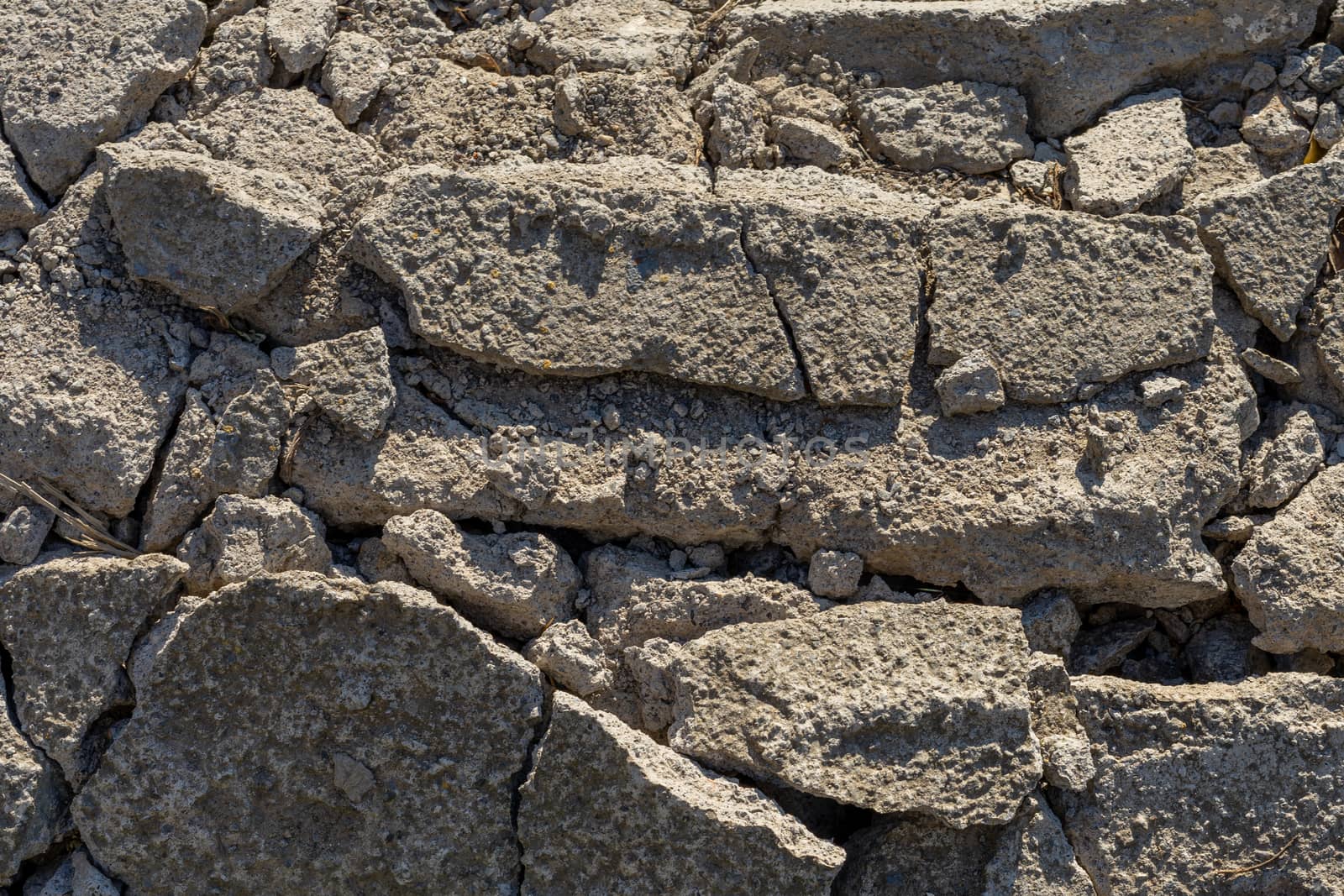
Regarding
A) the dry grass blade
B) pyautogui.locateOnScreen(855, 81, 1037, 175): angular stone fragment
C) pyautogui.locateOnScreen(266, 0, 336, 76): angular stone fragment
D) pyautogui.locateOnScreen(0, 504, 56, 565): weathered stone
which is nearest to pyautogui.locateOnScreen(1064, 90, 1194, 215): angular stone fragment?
pyautogui.locateOnScreen(855, 81, 1037, 175): angular stone fragment

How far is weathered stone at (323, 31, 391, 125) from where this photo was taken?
103 inches

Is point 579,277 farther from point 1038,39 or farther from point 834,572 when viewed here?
point 1038,39

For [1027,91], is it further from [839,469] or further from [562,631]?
[562,631]

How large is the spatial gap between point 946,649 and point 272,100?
68.4 inches

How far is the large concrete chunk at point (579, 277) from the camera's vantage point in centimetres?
246

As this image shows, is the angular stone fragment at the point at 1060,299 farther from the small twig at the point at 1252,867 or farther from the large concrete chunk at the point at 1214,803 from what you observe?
the small twig at the point at 1252,867

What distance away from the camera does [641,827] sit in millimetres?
2373

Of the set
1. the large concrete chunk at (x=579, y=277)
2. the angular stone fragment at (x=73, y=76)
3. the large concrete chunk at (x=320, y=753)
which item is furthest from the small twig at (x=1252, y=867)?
the angular stone fragment at (x=73, y=76)

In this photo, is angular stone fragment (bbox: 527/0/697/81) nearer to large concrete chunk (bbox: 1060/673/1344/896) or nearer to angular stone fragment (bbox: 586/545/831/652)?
angular stone fragment (bbox: 586/545/831/652)

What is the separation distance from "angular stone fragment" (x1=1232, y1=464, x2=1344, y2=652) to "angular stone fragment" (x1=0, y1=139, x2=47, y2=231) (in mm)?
2493

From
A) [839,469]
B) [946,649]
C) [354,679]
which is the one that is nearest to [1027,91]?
[839,469]

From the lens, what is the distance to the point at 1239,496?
261 cm

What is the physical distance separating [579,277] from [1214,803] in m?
1.61

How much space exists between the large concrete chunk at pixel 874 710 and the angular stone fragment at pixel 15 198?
1.54 meters
